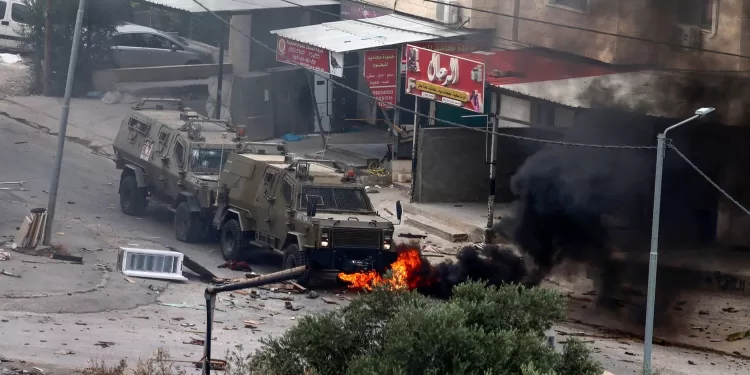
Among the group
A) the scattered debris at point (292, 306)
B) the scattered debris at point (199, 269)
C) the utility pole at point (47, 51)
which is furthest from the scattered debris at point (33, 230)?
the utility pole at point (47, 51)

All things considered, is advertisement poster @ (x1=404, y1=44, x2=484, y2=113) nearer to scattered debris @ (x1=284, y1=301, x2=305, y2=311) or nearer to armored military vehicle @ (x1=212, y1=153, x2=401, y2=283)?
armored military vehicle @ (x1=212, y1=153, x2=401, y2=283)

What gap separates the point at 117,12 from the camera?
3120 cm

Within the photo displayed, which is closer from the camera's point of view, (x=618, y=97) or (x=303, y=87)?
(x=618, y=97)

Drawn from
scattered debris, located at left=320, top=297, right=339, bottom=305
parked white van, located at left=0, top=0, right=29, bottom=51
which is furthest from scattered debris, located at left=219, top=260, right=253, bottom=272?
parked white van, located at left=0, top=0, right=29, bottom=51

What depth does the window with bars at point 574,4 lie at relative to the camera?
84.3ft

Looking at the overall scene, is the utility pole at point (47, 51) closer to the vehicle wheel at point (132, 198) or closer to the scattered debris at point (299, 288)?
the vehicle wheel at point (132, 198)

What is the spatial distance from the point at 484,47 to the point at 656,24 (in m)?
5.26

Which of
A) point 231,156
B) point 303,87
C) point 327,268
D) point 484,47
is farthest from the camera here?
point 303,87

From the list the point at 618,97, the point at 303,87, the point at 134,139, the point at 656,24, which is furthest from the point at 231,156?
the point at 303,87

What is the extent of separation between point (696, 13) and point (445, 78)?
5.00 m

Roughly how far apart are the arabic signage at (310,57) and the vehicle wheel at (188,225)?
624cm

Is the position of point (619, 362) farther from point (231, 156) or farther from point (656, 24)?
point (656, 24)

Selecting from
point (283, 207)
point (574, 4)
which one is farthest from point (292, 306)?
point (574, 4)

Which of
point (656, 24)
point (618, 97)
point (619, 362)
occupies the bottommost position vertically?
point (619, 362)
